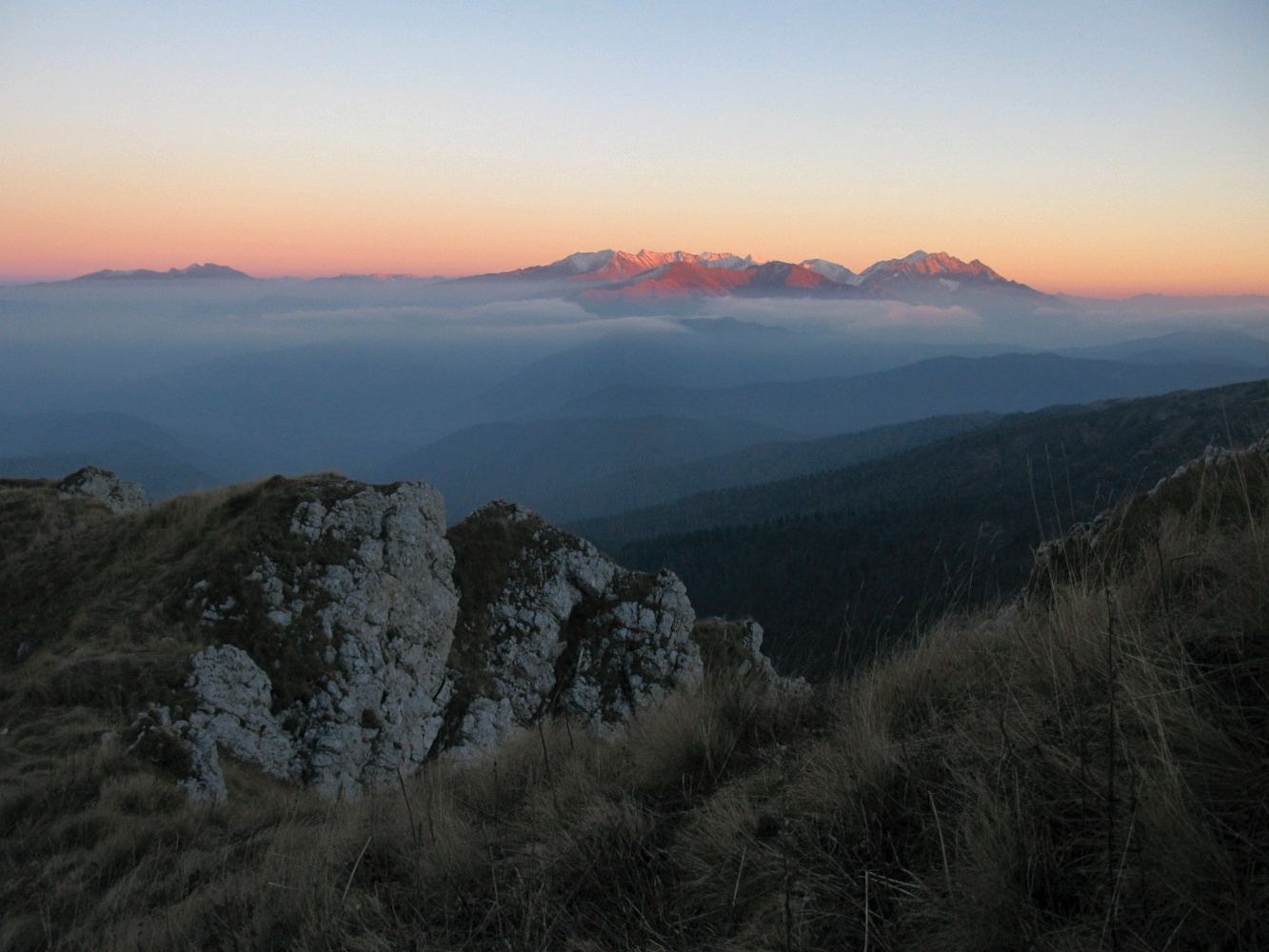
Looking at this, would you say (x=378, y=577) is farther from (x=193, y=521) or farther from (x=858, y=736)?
(x=858, y=736)

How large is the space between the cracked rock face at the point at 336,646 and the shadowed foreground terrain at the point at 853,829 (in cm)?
760

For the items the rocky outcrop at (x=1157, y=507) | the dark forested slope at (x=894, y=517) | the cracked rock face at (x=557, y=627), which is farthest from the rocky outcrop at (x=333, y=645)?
the dark forested slope at (x=894, y=517)

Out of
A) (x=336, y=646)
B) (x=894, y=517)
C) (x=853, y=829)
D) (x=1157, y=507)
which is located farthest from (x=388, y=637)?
(x=894, y=517)

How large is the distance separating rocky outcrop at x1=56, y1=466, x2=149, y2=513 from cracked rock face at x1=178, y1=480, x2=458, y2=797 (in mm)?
8411

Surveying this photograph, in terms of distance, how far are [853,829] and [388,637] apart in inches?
630

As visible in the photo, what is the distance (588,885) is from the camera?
304 centimetres

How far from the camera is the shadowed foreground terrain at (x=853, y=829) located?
79.9 inches

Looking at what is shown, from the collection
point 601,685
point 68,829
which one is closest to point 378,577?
point 601,685

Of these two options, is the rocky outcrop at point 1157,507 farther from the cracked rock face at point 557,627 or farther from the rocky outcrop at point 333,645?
the cracked rock face at point 557,627

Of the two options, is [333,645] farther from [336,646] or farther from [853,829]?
[853,829]

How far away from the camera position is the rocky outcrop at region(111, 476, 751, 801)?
1271 centimetres

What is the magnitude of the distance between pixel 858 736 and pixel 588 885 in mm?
1489

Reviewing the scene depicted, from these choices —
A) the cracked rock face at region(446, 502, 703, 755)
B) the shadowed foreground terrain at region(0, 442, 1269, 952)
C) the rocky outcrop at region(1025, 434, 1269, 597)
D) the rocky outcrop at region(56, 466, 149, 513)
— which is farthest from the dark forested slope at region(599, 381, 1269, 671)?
the shadowed foreground terrain at region(0, 442, 1269, 952)

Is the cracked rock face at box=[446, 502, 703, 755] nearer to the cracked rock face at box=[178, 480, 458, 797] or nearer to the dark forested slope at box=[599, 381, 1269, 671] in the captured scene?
the cracked rock face at box=[178, 480, 458, 797]
